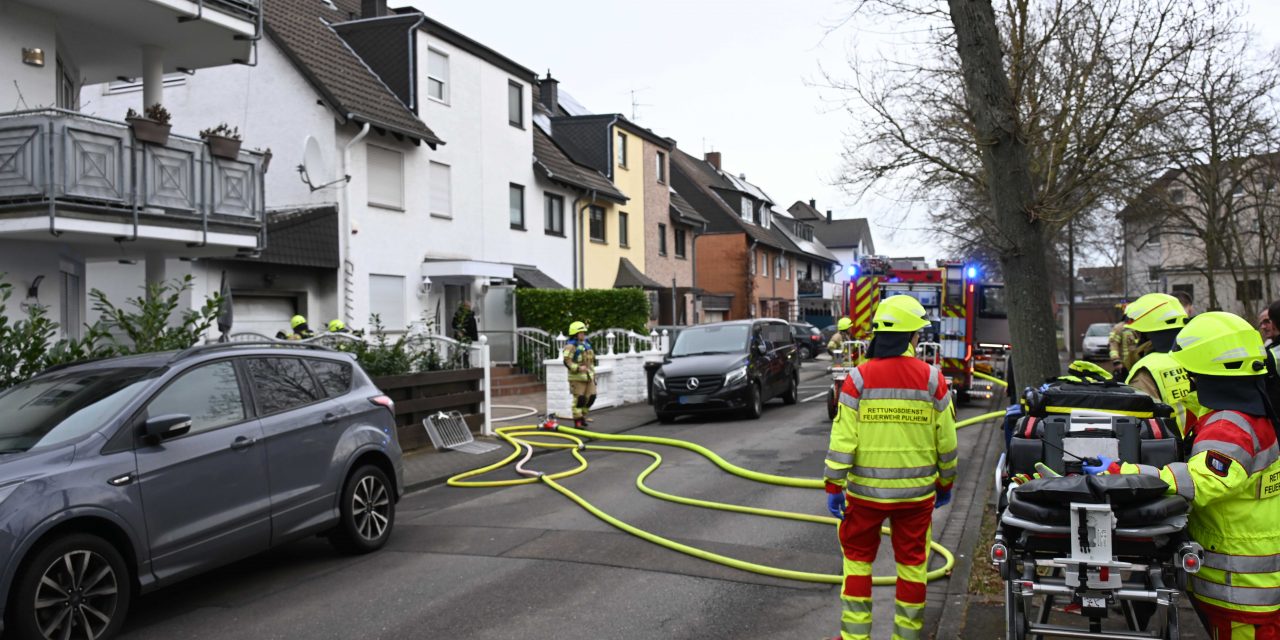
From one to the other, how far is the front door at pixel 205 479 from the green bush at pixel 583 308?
653 inches

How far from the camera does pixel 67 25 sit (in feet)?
40.5

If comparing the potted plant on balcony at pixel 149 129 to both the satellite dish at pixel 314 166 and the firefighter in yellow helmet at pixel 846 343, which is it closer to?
the satellite dish at pixel 314 166

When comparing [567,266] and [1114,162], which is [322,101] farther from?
[1114,162]

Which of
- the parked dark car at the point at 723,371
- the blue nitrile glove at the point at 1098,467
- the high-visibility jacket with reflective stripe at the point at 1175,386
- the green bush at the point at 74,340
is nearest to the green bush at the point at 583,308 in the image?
the parked dark car at the point at 723,371

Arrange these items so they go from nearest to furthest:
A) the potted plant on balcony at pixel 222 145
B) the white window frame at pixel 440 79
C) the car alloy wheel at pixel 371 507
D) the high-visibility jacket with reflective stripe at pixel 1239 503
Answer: the high-visibility jacket with reflective stripe at pixel 1239 503 < the car alloy wheel at pixel 371 507 < the potted plant on balcony at pixel 222 145 < the white window frame at pixel 440 79

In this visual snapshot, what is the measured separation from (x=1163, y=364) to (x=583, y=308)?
18456 millimetres

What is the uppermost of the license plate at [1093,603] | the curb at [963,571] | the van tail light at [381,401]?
the van tail light at [381,401]

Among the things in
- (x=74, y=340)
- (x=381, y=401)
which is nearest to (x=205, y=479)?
(x=381, y=401)

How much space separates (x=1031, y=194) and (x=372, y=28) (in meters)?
17.9

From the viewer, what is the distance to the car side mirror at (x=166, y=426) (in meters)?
5.65

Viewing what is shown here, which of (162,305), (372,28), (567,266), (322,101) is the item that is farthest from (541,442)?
(567,266)

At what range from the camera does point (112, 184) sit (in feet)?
35.9

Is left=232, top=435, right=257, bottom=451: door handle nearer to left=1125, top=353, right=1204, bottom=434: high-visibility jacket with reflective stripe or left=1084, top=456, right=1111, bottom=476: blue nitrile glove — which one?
left=1084, top=456, right=1111, bottom=476: blue nitrile glove

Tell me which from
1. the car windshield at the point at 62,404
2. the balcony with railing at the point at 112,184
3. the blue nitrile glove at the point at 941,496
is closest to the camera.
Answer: the blue nitrile glove at the point at 941,496
